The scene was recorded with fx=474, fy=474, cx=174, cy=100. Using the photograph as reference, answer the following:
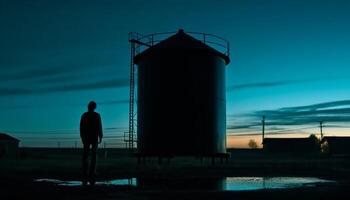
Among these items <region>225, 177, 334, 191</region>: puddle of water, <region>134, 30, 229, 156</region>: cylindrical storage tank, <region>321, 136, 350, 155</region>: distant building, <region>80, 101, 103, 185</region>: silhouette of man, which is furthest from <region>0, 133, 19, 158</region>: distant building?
<region>80, 101, 103, 185</region>: silhouette of man

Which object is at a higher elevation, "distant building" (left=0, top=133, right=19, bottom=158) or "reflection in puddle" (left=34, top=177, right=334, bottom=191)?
"distant building" (left=0, top=133, right=19, bottom=158)

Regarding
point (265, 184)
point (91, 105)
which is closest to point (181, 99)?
point (265, 184)

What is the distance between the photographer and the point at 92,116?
10.8 meters

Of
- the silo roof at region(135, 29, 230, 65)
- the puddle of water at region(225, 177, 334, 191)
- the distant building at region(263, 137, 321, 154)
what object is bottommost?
the puddle of water at region(225, 177, 334, 191)

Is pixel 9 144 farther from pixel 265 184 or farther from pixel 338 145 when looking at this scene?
pixel 265 184

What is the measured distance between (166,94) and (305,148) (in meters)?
68.8

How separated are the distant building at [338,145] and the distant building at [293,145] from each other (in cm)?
457

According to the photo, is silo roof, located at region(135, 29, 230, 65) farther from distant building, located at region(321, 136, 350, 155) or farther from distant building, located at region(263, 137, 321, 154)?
distant building, located at region(263, 137, 321, 154)

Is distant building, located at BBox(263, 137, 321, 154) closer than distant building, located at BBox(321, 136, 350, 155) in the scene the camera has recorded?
No

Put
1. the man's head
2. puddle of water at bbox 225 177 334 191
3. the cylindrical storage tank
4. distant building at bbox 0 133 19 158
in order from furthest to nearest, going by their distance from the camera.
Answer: distant building at bbox 0 133 19 158
the cylindrical storage tank
puddle of water at bbox 225 177 334 191
the man's head

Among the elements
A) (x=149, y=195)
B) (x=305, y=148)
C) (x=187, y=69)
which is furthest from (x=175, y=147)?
(x=305, y=148)

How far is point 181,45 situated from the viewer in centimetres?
1936

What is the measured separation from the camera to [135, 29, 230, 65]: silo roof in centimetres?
1931

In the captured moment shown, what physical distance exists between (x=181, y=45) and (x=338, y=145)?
212 ft
